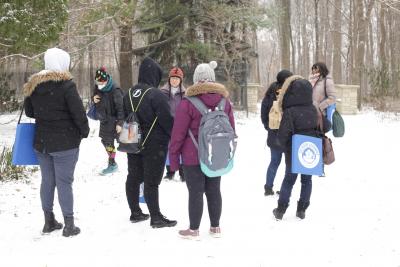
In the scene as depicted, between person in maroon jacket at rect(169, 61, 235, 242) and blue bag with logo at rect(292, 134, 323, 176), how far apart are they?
88cm

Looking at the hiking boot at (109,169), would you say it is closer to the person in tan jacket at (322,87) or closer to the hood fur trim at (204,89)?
the person in tan jacket at (322,87)

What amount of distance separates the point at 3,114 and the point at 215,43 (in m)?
8.20

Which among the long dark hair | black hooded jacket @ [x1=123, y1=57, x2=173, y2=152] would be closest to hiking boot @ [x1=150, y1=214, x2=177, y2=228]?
black hooded jacket @ [x1=123, y1=57, x2=173, y2=152]

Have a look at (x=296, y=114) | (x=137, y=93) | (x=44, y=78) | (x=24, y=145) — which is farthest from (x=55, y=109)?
(x=296, y=114)

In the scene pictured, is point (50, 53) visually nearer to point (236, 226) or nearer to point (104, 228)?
point (104, 228)

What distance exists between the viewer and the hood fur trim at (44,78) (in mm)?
4656

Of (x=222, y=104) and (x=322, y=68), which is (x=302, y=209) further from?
(x=322, y=68)

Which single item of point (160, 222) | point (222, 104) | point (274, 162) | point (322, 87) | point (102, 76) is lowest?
point (160, 222)

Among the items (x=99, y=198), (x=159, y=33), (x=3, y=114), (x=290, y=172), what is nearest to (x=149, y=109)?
(x=290, y=172)

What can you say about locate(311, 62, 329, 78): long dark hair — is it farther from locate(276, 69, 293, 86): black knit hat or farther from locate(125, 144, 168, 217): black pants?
locate(125, 144, 168, 217): black pants

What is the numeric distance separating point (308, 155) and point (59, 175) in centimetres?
271

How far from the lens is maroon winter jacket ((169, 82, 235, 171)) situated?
181 inches

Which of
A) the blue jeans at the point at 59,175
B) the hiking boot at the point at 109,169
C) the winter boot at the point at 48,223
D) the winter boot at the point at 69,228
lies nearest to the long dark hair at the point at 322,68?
the hiking boot at the point at 109,169

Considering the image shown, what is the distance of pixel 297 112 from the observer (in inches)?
208
